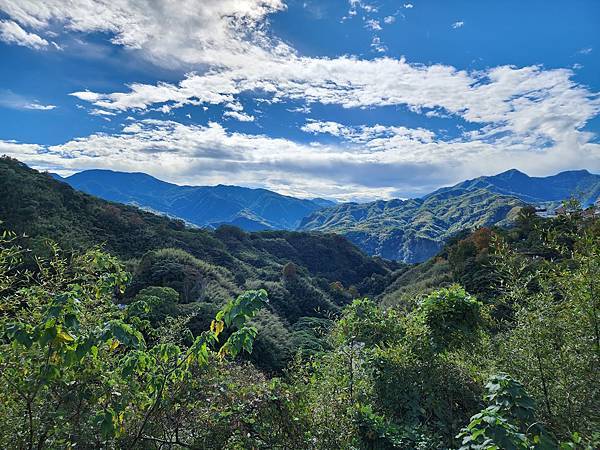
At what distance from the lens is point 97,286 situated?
346 centimetres

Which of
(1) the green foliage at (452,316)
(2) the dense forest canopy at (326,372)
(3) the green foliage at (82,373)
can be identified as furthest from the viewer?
(1) the green foliage at (452,316)

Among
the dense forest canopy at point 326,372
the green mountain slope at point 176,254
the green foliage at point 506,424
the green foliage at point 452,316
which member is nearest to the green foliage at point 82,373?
the dense forest canopy at point 326,372

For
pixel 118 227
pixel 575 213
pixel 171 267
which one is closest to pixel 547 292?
pixel 575 213

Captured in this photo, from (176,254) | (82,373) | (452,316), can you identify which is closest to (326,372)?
(452,316)

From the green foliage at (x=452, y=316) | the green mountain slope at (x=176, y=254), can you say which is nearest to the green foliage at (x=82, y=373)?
the green foliage at (x=452, y=316)

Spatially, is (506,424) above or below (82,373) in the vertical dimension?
above

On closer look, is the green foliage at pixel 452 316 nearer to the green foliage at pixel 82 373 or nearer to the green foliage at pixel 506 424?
the green foliage at pixel 506 424

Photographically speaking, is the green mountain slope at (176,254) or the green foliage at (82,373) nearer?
the green foliage at (82,373)

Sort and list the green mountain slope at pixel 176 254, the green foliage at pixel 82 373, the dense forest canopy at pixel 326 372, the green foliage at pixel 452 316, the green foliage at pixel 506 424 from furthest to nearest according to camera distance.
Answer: the green mountain slope at pixel 176 254
the green foliage at pixel 452 316
the dense forest canopy at pixel 326 372
the green foliage at pixel 82 373
the green foliage at pixel 506 424

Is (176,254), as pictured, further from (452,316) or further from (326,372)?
(452,316)

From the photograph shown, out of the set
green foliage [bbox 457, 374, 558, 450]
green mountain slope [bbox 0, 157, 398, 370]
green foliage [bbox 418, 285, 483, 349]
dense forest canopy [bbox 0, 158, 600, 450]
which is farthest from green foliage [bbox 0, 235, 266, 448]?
green mountain slope [bbox 0, 157, 398, 370]

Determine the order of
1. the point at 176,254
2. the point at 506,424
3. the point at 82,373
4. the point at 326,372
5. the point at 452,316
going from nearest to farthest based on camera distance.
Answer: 1. the point at 506,424
2. the point at 82,373
3. the point at 452,316
4. the point at 326,372
5. the point at 176,254

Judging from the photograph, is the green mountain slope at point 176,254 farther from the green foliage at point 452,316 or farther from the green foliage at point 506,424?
the green foliage at point 506,424

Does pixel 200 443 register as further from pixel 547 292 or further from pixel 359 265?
pixel 359 265
